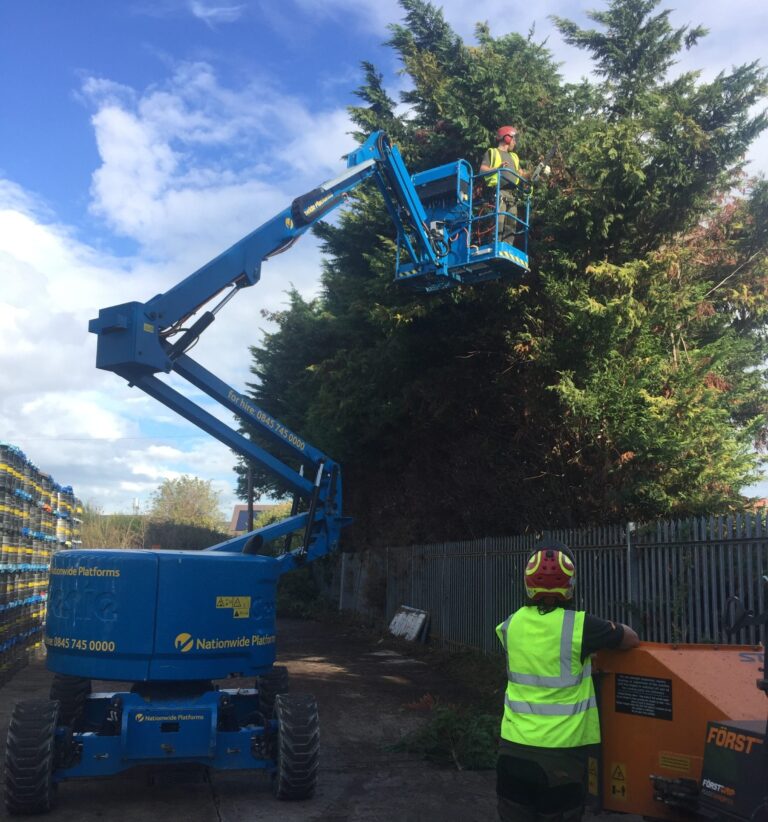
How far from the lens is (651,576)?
945 centimetres

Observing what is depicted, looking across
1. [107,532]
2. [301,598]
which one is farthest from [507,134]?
[107,532]

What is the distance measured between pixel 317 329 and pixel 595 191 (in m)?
9.09

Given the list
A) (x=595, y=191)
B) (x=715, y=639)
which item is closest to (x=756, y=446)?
(x=595, y=191)

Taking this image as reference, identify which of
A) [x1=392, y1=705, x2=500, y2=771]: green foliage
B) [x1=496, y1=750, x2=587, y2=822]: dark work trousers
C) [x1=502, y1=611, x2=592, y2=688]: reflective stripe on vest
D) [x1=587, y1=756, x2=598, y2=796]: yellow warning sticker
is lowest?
[x1=392, y1=705, x2=500, y2=771]: green foliage

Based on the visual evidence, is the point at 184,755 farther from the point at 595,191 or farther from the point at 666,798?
the point at 595,191

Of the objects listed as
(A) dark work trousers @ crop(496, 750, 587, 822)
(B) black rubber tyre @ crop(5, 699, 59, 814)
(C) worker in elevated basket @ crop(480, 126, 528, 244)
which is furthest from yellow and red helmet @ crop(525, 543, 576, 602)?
(C) worker in elevated basket @ crop(480, 126, 528, 244)

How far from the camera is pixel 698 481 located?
10953 millimetres

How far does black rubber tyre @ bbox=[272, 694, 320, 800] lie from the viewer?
6.62m

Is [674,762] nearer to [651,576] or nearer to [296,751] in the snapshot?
[296,751]

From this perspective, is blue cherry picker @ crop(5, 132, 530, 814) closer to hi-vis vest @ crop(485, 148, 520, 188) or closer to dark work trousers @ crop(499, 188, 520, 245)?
dark work trousers @ crop(499, 188, 520, 245)

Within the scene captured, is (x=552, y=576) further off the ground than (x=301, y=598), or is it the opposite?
(x=552, y=576)

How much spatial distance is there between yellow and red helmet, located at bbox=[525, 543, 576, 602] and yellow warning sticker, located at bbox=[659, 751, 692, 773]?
1016 mm

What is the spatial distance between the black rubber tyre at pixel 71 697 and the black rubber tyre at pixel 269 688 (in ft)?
5.04

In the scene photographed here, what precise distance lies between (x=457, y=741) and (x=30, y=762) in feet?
12.9
